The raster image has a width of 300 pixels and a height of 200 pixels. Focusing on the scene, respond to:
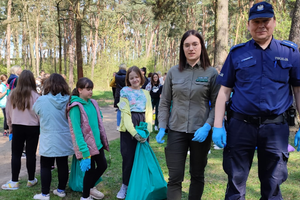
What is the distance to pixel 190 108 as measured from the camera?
269 centimetres

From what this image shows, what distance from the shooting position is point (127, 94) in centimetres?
356

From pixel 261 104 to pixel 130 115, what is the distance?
1.86 m

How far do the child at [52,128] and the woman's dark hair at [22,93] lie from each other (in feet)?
1.66

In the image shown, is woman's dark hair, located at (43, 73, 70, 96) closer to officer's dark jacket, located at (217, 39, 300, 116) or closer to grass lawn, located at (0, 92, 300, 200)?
grass lawn, located at (0, 92, 300, 200)

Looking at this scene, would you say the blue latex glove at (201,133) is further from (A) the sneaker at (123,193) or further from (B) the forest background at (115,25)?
(B) the forest background at (115,25)

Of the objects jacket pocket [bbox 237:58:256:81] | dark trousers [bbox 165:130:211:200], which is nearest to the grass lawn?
dark trousers [bbox 165:130:211:200]

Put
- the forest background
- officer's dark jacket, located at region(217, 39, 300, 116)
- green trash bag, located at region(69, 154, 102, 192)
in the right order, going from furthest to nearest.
A: the forest background → green trash bag, located at region(69, 154, 102, 192) → officer's dark jacket, located at region(217, 39, 300, 116)

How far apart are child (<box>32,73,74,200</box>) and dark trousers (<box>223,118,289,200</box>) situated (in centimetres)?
221

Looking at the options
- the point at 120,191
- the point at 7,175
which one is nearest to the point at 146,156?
the point at 120,191

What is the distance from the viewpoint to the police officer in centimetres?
213

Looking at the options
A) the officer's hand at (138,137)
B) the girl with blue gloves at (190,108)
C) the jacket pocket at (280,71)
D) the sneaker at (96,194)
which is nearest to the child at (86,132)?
the sneaker at (96,194)

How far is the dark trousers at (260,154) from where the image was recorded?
2164 mm

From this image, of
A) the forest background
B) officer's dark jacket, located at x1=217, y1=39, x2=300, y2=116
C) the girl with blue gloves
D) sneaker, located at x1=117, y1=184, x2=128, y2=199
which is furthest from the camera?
the forest background

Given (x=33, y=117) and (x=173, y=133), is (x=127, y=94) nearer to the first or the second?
(x=173, y=133)
